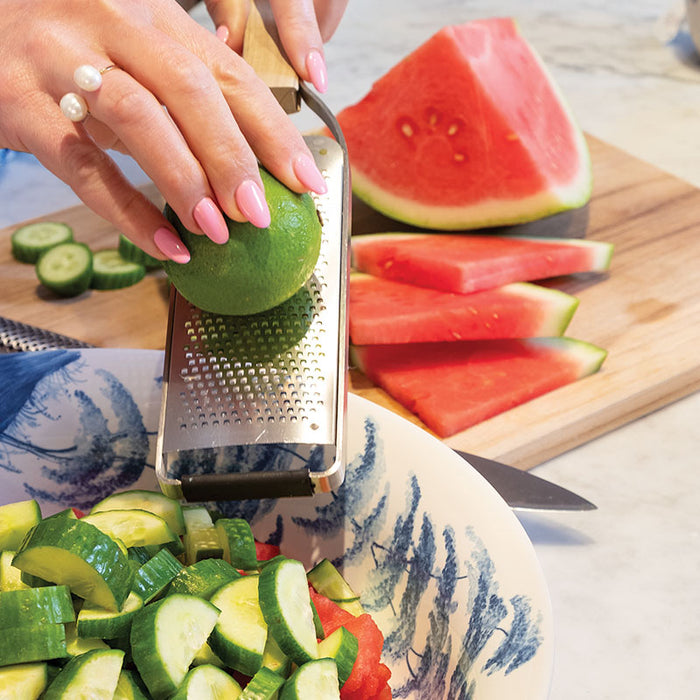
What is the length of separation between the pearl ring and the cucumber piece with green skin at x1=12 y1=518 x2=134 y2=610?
19.6 inches

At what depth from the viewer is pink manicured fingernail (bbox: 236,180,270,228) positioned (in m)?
1.04

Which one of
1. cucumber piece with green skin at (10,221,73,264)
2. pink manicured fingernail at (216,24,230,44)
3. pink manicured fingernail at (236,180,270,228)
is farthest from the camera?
cucumber piece with green skin at (10,221,73,264)

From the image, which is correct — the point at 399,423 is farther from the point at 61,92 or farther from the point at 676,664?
the point at 61,92

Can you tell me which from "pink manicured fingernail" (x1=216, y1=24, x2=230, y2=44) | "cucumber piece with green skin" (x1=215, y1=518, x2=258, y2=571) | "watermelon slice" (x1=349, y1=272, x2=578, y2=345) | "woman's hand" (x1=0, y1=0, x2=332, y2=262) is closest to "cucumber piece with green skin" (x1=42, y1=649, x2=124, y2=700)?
"cucumber piece with green skin" (x1=215, y1=518, x2=258, y2=571)

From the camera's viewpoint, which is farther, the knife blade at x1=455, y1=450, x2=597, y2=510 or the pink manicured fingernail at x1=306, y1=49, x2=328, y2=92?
the pink manicured fingernail at x1=306, y1=49, x2=328, y2=92

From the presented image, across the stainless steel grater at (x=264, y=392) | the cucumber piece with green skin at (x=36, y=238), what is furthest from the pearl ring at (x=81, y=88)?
the cucumber piece with green skin at (x=36, y=238)

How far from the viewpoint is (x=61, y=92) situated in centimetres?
114

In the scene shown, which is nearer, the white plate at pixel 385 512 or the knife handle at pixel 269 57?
the white plate at pixel 385 512

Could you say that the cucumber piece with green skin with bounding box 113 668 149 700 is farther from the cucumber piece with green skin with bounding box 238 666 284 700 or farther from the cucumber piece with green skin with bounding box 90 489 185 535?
the cucumber piece with green skin with bounding box 90 489 185 535

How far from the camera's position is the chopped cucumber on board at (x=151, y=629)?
937mm

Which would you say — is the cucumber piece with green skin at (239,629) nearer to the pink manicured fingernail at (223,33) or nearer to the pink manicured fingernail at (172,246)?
the pink manicured fingernail at (172,246)

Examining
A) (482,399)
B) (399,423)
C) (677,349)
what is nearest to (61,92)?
(399,423)

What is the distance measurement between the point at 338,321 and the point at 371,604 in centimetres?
40

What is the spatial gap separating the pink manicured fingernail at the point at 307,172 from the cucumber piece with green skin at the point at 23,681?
0.64 metres
